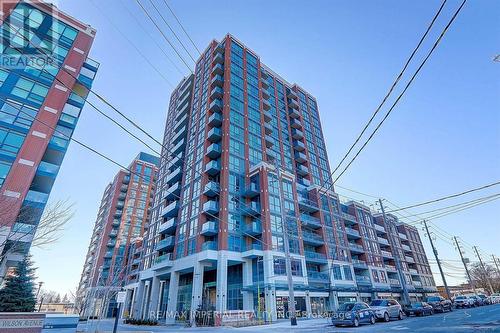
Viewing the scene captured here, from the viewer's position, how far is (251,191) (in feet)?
123

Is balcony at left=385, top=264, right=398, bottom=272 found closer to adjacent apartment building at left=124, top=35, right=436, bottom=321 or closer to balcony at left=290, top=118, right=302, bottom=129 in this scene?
adjacent apartment building at left=124, top=35, right=436, bottom=321

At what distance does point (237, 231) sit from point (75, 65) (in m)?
30.6

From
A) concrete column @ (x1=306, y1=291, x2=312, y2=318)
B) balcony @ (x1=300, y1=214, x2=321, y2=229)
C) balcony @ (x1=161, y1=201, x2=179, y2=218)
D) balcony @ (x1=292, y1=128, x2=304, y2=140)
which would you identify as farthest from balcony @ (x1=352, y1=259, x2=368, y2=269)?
balcony @ (x1=161, y1=201, x2=179, y2=218)

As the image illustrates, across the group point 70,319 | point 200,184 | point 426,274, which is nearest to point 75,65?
point 200,184

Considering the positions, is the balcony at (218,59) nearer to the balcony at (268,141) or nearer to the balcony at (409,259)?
the balcony at (268,141)

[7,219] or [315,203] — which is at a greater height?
[315,203]

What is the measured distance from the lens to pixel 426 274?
67125mm

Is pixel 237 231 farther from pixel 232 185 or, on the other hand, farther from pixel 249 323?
pixel 249 323

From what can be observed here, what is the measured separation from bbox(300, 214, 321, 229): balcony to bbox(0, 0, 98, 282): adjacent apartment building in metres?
32.6

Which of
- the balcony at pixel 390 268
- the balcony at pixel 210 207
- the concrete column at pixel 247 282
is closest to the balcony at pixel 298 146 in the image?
the balcony at pixel 210 207

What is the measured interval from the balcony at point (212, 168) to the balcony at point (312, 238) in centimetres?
1639

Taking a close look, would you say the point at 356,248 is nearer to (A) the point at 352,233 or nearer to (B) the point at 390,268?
(A) the point at 352,233

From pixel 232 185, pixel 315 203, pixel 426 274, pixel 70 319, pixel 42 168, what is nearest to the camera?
pixel 70 319

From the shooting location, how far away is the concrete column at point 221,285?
29.2m
